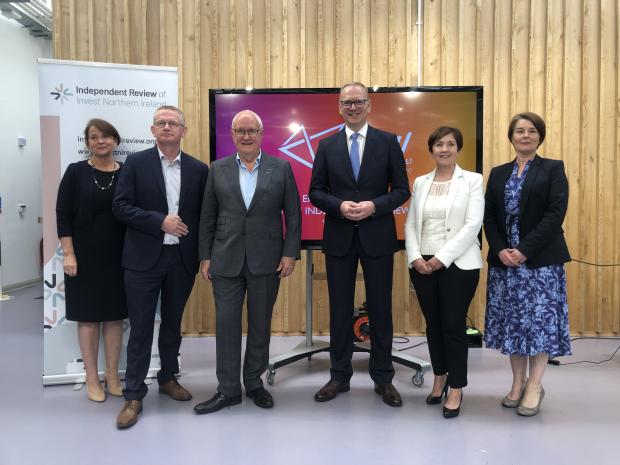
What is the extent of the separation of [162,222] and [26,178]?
6.48 m

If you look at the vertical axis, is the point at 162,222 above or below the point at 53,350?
above

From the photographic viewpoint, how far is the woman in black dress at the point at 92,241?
304 centimetres

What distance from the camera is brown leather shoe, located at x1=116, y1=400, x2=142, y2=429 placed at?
2688mm

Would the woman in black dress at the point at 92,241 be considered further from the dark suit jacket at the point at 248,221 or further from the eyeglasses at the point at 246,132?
the eyeglasses at the point at 246,132

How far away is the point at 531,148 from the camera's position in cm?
280

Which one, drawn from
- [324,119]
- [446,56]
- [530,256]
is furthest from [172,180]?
[446,56]

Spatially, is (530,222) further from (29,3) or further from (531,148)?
(29,3)

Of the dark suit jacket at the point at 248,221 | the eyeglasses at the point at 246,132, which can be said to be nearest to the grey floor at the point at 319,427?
the dark suit jacket at the point at 248,221

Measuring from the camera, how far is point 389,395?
9.87 ft

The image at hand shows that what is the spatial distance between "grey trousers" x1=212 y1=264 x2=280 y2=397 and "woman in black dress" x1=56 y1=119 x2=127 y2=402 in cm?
72

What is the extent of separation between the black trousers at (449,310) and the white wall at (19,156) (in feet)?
22.5

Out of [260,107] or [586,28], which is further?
[586,28]

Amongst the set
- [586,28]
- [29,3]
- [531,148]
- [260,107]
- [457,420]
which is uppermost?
[29,3]

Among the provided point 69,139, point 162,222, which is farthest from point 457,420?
point 69,139
